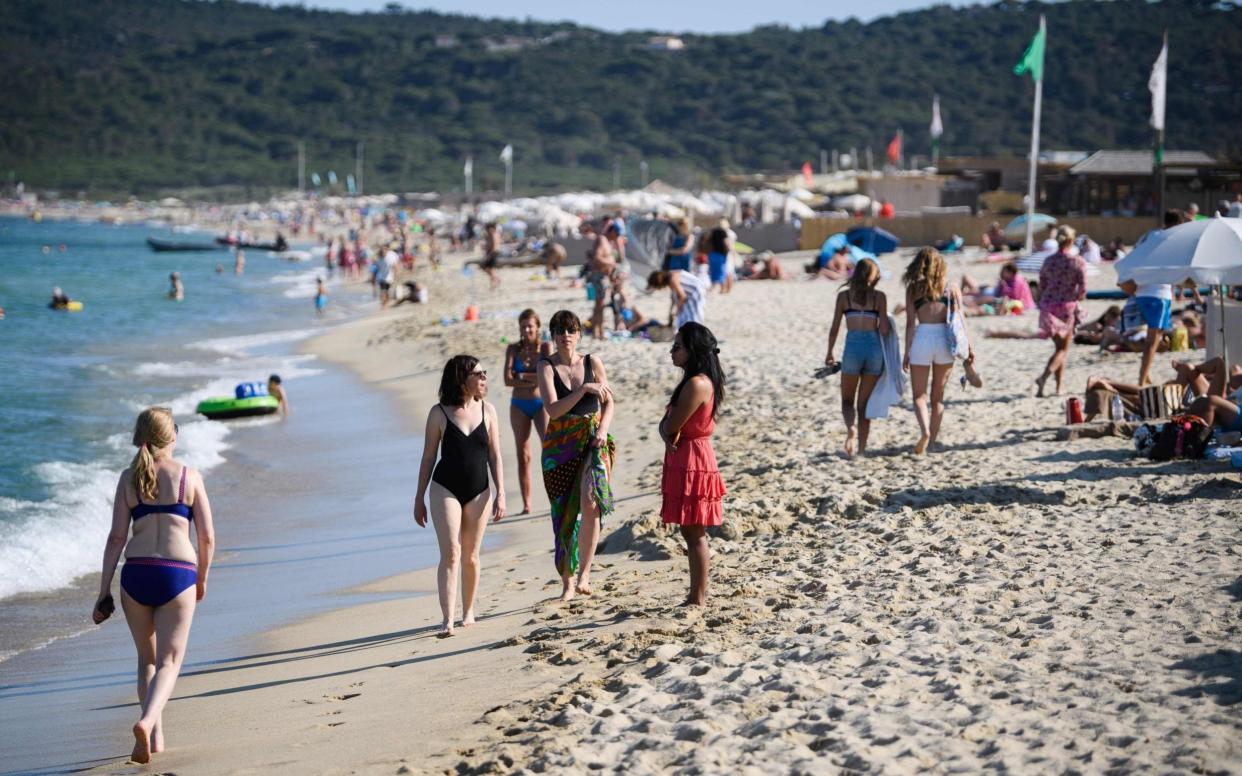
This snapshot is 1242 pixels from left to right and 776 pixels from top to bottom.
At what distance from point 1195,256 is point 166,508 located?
6580mm

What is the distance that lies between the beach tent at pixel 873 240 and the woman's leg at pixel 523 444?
19.1 metres

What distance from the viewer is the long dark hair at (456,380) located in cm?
563

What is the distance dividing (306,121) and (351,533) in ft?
414

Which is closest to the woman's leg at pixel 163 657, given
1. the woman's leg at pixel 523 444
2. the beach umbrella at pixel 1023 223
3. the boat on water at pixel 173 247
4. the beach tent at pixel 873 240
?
the woman's leg at pixel 523 444

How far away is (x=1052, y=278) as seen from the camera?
35.6ft

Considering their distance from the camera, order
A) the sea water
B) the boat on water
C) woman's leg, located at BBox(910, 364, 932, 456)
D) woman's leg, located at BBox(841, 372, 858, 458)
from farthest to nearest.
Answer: the boat on water → the sea water → woman's leg, located at BBox(910, 364, 932, 456) → woman's leg, located at BBox(841, 372, 858, 458)

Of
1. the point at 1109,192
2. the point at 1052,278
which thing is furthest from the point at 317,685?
the point at 1109,192

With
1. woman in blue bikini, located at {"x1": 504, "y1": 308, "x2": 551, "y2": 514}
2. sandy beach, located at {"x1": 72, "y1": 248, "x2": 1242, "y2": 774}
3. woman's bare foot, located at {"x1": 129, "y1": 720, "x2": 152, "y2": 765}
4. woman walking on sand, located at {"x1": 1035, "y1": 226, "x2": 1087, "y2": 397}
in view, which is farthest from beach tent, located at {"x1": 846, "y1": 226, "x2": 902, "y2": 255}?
woman's bare foot, located at {"x1": 129, "y1": 720, "x2": 152, "y2": 765}

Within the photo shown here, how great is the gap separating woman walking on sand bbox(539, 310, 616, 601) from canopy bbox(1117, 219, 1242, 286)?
4412mm

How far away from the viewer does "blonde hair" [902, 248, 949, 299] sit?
8578 millimetres

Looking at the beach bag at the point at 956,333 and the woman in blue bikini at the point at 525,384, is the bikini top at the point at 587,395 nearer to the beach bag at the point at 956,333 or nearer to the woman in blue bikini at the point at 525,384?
the woman in blue bikini at the point at 525,384

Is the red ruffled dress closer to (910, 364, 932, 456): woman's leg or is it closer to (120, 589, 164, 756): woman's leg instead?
(120, 589, 164, 756): woman's leg

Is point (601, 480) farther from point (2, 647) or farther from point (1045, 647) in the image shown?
point (2, 647)

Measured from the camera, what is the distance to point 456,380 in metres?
5.63
